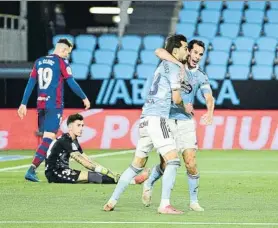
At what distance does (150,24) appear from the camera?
29.8 m

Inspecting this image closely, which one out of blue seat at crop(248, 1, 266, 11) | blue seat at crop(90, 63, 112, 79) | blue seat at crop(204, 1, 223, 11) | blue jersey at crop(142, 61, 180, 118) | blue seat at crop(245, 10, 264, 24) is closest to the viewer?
blue jersey at crop(142, 61, 180, 118)

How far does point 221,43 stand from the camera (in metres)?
27.8

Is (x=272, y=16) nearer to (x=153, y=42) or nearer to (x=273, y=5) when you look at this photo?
(x=273, y=5)

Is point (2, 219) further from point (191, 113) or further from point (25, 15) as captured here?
point (25, 15)

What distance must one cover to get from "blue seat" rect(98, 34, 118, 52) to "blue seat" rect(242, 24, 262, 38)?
11.3ft

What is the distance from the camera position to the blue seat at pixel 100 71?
26533 millimetres

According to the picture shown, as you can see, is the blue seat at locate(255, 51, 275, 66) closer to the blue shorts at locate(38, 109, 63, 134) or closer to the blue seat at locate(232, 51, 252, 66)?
the blue seat at locate(232, 51, 252, 66)

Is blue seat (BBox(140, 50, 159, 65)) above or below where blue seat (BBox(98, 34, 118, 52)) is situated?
below

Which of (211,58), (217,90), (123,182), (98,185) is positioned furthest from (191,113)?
(211,58)

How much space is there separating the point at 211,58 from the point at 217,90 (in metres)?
3.02

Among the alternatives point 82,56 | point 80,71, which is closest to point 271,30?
point 82,56

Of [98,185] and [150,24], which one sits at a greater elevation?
[150,24]

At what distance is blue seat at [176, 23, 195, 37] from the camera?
28.7 metres

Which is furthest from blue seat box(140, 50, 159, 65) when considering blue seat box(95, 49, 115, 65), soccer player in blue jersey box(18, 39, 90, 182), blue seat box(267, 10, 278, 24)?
soccer player in blue jersey box(18, 39, 90, 182)
